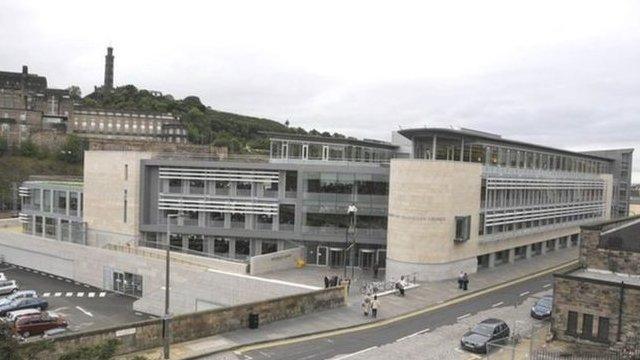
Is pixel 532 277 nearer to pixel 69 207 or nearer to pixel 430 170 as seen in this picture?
pixel 430 170

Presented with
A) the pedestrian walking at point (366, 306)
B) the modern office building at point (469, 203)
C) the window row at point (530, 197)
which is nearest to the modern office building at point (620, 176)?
the window row at point (530, 197)

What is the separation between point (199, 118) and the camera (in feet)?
509

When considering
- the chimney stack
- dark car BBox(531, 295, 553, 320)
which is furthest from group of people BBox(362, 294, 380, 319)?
the chimney stack

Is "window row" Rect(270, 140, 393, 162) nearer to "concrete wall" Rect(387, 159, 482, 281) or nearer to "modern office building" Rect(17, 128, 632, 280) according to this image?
"modern office building" Rect(17, 128, 632, 280)

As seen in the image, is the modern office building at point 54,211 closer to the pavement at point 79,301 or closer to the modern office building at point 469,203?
the pavement at point 79,301

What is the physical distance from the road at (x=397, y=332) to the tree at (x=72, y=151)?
9956cm

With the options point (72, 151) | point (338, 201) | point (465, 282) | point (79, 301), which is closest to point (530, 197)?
point (465, 282)

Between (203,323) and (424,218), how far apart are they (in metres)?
20.7

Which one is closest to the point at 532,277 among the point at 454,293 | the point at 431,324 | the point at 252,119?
the point at 454,293

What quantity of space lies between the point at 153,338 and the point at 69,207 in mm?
38829

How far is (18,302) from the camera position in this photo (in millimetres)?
41375

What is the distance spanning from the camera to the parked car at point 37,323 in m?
35.2

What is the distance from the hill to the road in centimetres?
7968

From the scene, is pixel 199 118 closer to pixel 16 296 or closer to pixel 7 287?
pixel 7 287
